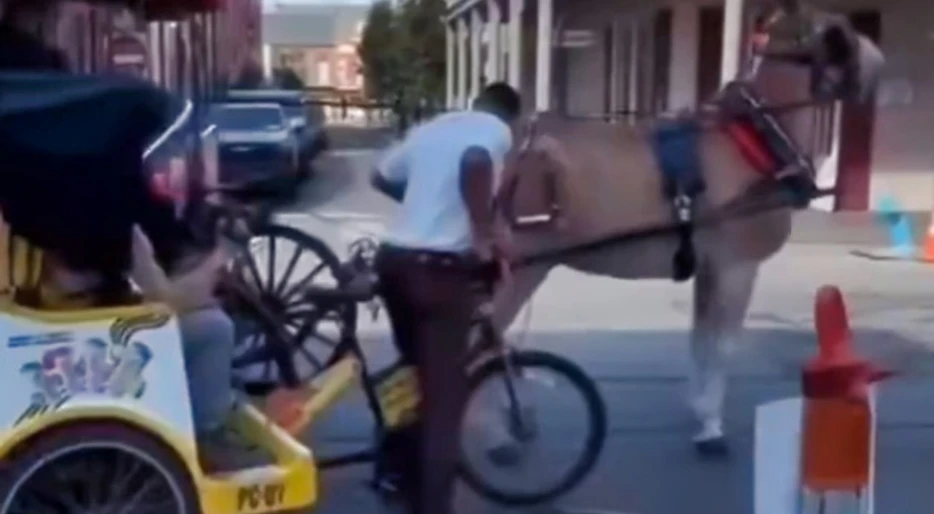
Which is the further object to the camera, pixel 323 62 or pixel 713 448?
pixel 323 62

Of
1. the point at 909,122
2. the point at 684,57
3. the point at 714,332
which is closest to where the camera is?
the point at 714,332

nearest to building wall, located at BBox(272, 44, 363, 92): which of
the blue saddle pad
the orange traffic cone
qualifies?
the orange traffic cone

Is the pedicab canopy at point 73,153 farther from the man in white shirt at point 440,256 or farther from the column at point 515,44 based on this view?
the column at point 515,44

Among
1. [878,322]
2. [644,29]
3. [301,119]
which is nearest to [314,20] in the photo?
[301,119]

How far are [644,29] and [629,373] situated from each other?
18131 mm

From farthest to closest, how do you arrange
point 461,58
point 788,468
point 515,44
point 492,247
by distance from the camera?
1. point 461,58
2. point 515,44
3. point 492,247
4. point 788,468

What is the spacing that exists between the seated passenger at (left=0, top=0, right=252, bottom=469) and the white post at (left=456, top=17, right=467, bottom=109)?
39.0 metres

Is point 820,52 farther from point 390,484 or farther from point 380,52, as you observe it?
point 380,52

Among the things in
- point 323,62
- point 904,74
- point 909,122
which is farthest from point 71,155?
point 323,62

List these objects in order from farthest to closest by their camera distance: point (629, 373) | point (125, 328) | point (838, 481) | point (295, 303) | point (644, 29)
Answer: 1. point (644, 29)
2. point (629, 373)
3. point (295, 303)
4. point (125, 328)
5. point (838, 481)

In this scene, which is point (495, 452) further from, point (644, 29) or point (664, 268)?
point (644, 29)

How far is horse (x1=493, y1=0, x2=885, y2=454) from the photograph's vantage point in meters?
8.44

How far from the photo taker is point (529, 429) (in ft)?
24.7

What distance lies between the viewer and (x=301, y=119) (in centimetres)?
3756
